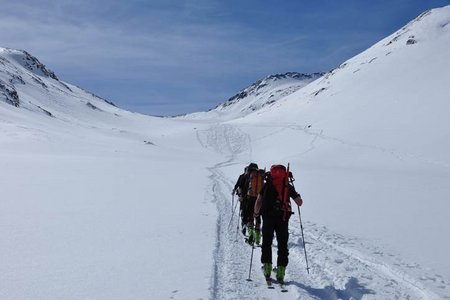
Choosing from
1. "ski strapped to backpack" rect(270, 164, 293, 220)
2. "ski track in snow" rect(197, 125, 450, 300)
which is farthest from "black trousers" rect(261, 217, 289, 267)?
"ski track in snow" rect(197, 125, 450, 300)

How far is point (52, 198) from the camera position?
16016mm

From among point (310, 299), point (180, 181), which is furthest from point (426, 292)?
point (180, 181)

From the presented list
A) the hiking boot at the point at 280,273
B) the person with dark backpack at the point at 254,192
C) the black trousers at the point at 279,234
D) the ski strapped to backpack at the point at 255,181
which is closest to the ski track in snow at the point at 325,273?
the hiking boot at the point at 280,273

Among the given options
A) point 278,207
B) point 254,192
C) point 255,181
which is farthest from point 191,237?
point 278,207

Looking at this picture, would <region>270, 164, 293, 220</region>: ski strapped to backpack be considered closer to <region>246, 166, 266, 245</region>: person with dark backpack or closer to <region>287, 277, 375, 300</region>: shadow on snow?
<region>287, 277, 375, 300</region>: shadow on snow

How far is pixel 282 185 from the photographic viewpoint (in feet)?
28.0

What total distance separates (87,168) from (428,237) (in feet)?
71.5

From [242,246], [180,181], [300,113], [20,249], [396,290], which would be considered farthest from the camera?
[300,113]

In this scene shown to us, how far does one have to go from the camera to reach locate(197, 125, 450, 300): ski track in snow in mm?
7918

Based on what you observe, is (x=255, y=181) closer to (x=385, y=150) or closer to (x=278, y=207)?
(x=278, y=207)

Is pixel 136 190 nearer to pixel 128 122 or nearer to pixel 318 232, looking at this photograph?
pixel 318 232

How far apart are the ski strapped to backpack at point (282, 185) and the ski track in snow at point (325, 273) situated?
4.69ft

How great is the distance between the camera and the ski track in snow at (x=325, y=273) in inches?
312

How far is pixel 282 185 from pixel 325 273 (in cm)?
218
